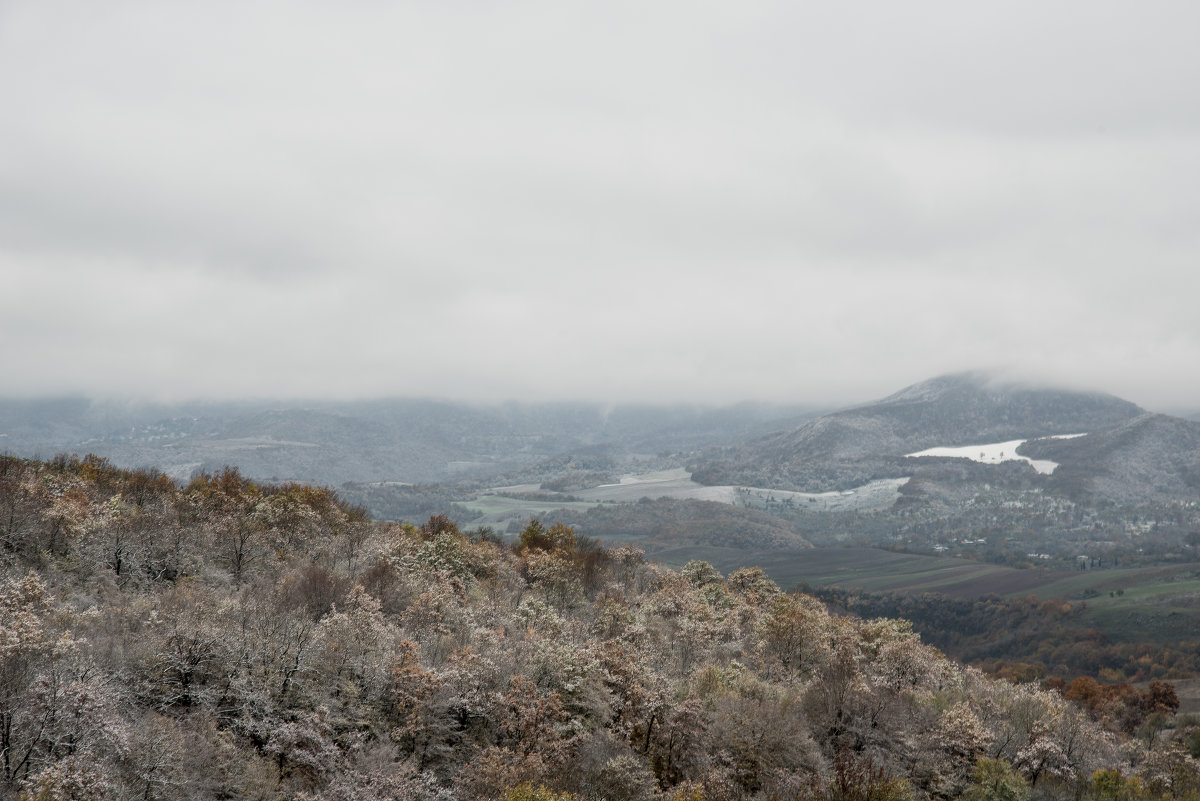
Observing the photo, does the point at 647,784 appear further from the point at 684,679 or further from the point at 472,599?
the point at 472,599

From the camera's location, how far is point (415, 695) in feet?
132

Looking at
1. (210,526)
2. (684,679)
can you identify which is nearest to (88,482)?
(210,526)

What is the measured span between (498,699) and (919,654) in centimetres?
4278

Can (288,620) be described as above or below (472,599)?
above

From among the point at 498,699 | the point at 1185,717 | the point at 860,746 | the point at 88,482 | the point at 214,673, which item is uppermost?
the point at 88,482

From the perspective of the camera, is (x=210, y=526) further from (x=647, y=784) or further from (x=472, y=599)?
(x=647, y=784)

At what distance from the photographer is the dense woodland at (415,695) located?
31000mm

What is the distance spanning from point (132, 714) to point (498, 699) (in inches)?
692

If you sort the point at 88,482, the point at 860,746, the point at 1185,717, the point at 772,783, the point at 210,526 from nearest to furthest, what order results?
1. the point at 772,783
2. the point at 860,746
3. the point at 210,526
4. the point at 88,482
5. the point at 1185,717

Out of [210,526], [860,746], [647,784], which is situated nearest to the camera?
[647,784]

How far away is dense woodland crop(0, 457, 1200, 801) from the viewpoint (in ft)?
102

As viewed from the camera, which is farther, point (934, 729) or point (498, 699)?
point (934, 729)

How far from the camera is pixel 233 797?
32438mm

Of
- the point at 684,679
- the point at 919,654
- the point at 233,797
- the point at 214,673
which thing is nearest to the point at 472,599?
the point at 684,679
